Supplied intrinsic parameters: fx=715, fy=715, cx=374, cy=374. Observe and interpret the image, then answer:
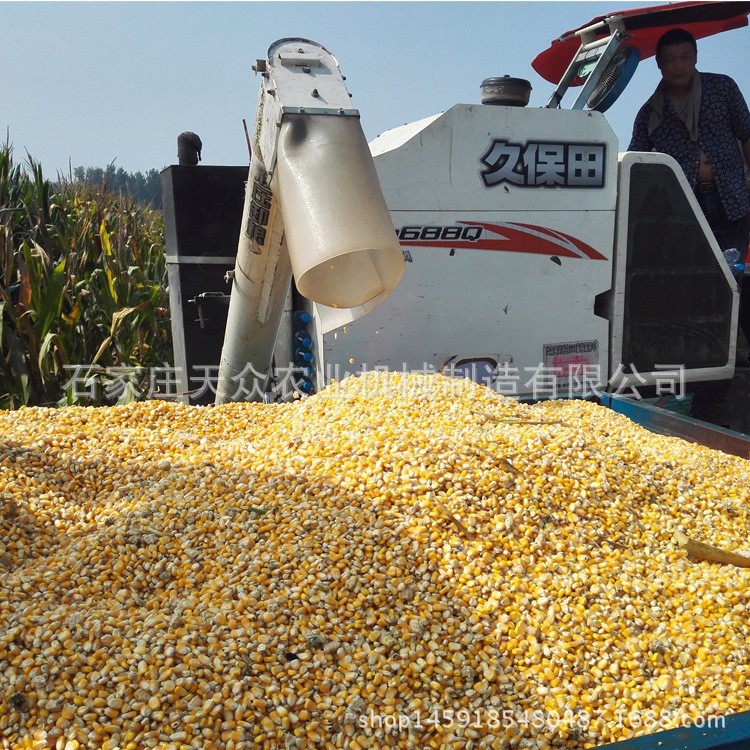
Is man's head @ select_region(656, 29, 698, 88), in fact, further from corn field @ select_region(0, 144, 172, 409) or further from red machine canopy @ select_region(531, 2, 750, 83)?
corn field @ select_region(0, 144, 172, 409)

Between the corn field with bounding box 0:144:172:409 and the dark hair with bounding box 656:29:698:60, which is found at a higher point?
the dark hair with bounding box 656:29:698:60

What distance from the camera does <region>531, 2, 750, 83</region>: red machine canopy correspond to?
398 cm

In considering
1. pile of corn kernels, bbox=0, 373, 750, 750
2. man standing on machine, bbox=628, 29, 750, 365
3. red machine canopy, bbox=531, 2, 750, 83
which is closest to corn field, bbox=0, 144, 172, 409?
pile of corn kernels, bbox=0, 373, 750, 750

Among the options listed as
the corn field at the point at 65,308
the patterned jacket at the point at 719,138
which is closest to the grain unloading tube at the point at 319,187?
the corn field at the point at 65,308

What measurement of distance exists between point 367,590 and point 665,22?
3854 mm

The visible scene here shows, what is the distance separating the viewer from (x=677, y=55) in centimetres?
431

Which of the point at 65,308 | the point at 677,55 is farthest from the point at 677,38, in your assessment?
the point at 65,308

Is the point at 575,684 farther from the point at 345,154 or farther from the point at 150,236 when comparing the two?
the point at 150,236

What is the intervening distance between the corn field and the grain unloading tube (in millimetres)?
2442

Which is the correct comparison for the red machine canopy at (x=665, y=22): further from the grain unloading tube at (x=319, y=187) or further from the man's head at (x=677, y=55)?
the grain unloading tube at (x=319, y=187)

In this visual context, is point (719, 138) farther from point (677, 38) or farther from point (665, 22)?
point (665, 22)

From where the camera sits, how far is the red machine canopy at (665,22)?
3.98 metres

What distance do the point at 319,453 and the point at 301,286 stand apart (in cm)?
74

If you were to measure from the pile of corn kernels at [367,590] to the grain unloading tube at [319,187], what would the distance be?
2.11ft
